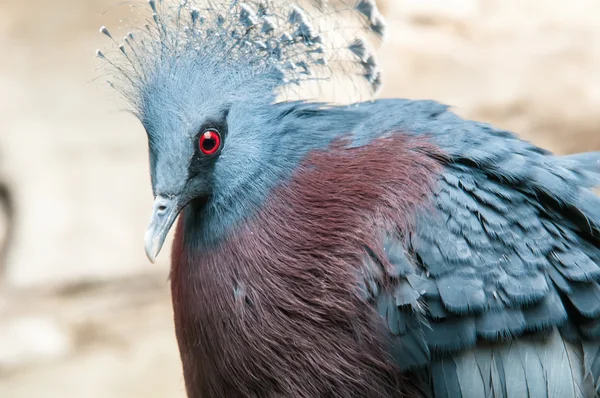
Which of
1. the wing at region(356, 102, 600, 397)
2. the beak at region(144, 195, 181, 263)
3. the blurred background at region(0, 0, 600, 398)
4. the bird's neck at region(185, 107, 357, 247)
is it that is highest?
the blurred background at region(0, 0, 600, 398)

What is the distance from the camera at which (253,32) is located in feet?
8.30

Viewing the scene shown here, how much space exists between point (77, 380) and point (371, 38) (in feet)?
11.3

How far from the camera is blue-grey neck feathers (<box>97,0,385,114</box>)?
8.20 feet

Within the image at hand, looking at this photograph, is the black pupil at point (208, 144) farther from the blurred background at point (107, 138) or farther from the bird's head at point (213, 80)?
the blurred background at point (107, 138)

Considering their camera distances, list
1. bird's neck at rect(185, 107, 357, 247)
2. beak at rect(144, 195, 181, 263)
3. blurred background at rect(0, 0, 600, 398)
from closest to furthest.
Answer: beak at rect(144, 195, 181, 263) < bird's neck at rect(185, 107, 357, 247) < blurred background at rect(0, 0, 600, 398)

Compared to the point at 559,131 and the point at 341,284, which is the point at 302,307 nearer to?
the point at 341,284

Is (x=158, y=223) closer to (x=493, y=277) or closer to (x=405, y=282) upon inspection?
(x=405, y=282)

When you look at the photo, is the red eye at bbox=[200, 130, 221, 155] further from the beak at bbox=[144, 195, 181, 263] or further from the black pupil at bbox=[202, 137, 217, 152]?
the beak at bbox=[144, 195, 181, 263]

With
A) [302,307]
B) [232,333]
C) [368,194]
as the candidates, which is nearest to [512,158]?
[368,194]

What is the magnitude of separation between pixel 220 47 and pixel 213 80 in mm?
130

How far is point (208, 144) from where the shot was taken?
7.86 feet

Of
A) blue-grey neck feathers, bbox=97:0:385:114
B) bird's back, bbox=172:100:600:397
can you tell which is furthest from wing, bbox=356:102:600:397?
blue-grey neck feathers, bbox=97:0:385:114

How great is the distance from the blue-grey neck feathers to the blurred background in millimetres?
3192

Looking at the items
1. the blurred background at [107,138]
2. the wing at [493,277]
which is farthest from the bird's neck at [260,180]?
the blurred background at [107,138]
